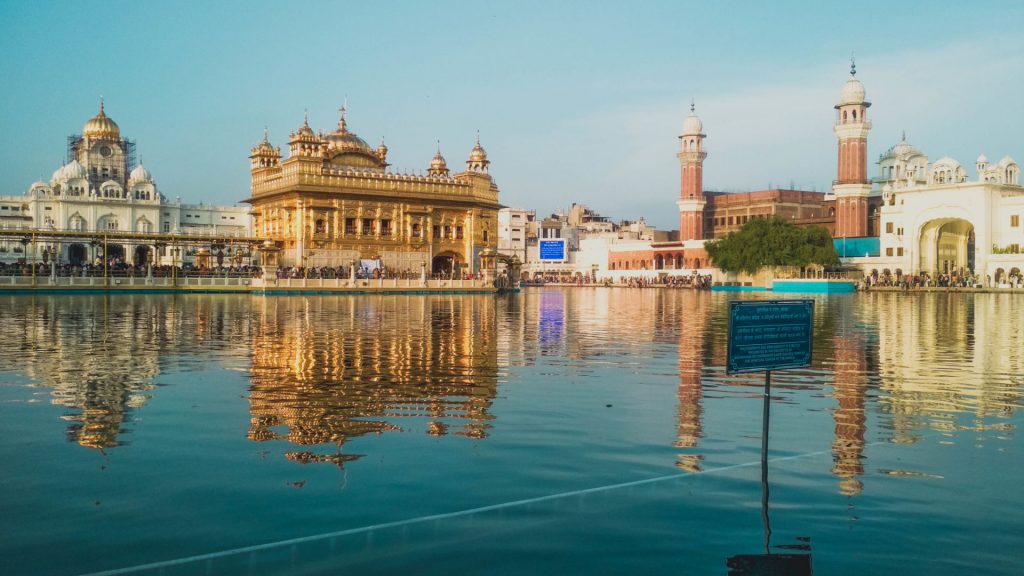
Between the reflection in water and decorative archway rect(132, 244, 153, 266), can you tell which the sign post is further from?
decorative archway rect(132, 244, 153, 266)

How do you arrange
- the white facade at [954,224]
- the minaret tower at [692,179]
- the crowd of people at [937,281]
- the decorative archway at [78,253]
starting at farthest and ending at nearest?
the minaret tower at [692,179] → the decorative archway at [78,253] → the white facade at [954,224] → the crowd of people at [937,281]

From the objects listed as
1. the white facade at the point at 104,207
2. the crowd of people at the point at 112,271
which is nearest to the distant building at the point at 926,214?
the crowd of people at the point at 112,271

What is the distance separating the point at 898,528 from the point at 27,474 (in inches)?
251

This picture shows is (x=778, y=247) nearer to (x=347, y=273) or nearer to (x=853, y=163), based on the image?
(x=853, y=163)

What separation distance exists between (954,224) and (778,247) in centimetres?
1739

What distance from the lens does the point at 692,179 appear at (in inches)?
4072

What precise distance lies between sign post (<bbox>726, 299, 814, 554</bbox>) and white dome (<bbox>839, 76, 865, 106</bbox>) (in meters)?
86.1

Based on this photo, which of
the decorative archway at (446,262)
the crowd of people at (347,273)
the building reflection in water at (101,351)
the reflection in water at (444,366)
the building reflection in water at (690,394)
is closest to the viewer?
the building reflection in water at (690,394)

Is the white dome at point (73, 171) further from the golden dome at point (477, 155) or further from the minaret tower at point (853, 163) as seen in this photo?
the minaret tower at point (853, 163)

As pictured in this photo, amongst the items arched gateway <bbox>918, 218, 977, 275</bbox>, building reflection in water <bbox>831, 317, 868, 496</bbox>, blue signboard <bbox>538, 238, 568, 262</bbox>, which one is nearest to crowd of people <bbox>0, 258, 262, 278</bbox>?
building reflection in water <bbox>831, 317, 868, 496</bbox>

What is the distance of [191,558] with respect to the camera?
5000 millimetres

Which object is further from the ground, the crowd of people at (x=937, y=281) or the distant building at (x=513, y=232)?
the distant building at (x=513, y=232)

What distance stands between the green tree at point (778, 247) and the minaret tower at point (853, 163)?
12.3 m

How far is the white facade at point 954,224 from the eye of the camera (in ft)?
220
